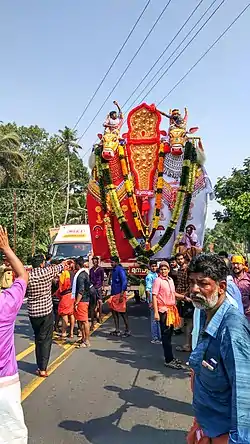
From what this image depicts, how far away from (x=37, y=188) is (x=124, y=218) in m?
25.1

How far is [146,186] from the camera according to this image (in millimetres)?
12266

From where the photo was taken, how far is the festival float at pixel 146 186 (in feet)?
39.2

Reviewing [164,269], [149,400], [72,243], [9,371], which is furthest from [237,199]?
[9,371]

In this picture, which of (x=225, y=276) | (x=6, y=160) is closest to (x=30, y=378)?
(x=225, y=276)

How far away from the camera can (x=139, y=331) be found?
1051 cm

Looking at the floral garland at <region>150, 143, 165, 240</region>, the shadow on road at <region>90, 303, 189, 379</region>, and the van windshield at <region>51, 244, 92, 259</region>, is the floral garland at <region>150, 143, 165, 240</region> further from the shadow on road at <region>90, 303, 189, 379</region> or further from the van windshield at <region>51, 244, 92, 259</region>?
the van windshield at <region>51, 244, 92, 259</region>

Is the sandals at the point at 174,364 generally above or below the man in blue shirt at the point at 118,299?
below

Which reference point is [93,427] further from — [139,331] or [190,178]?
[190,178]

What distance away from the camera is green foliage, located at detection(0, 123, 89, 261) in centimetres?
3312

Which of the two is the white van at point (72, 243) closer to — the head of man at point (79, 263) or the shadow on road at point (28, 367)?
the head of man at point (79, 263)

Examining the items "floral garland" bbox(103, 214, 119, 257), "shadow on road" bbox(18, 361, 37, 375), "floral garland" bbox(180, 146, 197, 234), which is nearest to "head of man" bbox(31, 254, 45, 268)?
"shadow on road" bbox(18, 361, 37, 375)

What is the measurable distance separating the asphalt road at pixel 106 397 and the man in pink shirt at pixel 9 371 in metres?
1.55

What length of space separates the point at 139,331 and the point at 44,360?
3.80m

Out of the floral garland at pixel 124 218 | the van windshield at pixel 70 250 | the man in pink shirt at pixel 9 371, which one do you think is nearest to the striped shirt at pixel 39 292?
the man in pink shirt at pixel 9 371
